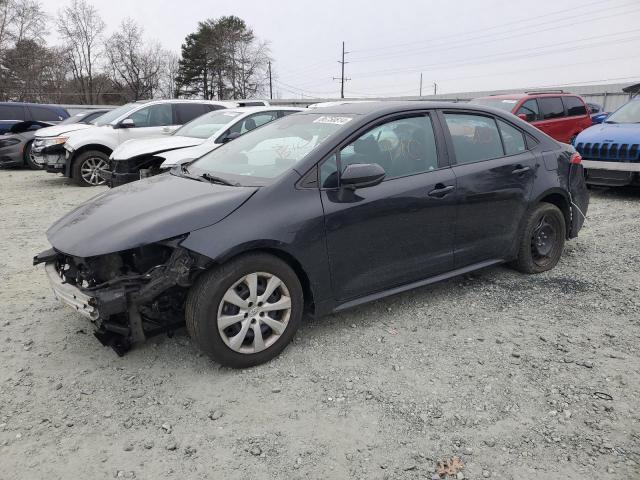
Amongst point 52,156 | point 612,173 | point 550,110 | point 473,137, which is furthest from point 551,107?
point 52,156

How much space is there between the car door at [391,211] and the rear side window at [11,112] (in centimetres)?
1449

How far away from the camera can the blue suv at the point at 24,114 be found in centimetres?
1413

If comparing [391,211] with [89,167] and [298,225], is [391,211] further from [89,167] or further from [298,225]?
[89,167]

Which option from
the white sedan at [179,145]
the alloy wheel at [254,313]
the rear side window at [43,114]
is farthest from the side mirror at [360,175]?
the rear side window at [43,114]

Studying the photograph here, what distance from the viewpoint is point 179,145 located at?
26.9 ft

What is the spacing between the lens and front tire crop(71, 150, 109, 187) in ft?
33.4

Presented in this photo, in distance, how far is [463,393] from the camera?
292 centimetres

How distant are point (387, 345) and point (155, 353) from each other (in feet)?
5.30

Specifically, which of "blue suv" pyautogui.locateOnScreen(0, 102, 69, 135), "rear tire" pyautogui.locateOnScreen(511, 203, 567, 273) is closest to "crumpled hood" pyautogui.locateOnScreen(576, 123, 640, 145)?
"rear tire" pyautogui.locateOnScreen(511, 203, 567, 273)

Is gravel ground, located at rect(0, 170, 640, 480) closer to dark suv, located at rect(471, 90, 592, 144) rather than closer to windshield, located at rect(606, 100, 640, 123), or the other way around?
windshield, located at rect(606, 100, 640, 123)

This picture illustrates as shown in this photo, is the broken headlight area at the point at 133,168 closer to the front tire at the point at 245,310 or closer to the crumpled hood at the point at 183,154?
the crumpled hood at the point at 183,154

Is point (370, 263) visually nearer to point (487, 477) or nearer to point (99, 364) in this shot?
point (487, 477)

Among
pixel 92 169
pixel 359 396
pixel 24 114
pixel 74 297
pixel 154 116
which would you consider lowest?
pixel 359 396

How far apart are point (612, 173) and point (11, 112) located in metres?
15.4
